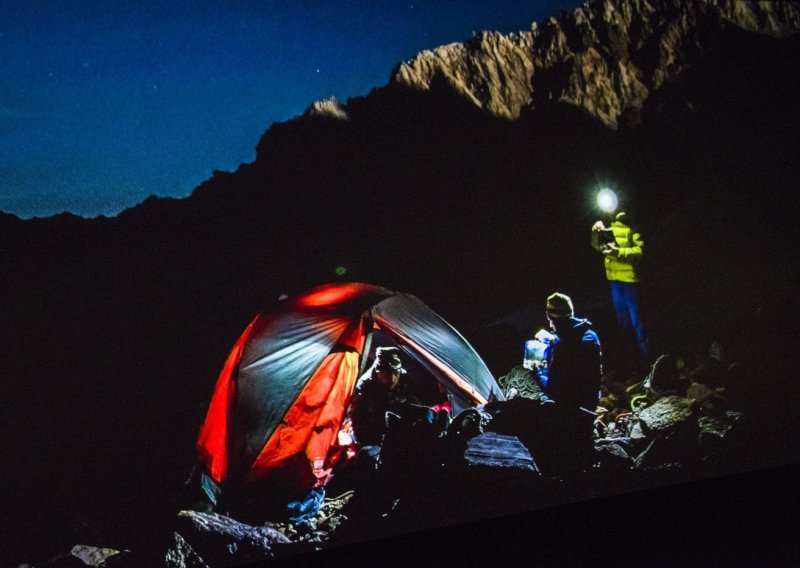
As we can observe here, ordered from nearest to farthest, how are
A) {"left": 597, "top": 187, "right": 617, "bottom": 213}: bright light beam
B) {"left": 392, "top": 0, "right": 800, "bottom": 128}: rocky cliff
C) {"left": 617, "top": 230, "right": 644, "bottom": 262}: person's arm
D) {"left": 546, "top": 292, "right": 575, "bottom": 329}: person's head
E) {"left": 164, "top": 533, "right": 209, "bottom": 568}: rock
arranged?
{"left": 164, "top": 533, "right": 209, "bottom": 568}: rock → {"left": 546, "top": 292, "right": 575, "bottom": 329}: person's head → {"left": 617, "top": 230, "right": 644, "bottom": 262}: person's arm → {"left": 597, "top": 187, "right": 617, "bottom": 213}: bright light beam → {"left": 392, "top": 0, "right": 800, "bottom": 128}: rocky cliff

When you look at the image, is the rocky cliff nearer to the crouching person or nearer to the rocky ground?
the crouching person

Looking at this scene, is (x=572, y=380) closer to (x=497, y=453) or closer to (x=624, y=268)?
(x=497, y=453)

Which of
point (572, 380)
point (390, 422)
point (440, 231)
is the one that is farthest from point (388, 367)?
point (572, 380)

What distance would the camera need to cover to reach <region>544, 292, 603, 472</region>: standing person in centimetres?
267

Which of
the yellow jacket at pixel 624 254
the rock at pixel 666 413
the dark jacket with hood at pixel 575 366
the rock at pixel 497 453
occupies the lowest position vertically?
the rock at pixel 666 413

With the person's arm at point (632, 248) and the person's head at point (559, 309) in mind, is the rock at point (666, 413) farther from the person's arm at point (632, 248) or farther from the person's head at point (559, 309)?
the person's arm at point (632, 248)

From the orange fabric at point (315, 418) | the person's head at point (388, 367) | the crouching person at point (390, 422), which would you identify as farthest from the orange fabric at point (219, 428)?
the person's head at point (388, 367)

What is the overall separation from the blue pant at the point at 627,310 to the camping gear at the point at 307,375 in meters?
1.05

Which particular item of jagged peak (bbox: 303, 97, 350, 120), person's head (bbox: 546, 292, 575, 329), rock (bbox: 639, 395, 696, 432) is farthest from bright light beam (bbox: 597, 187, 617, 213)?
jagged peak (bbox: 303, 97, 350, 120)

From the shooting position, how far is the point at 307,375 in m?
2.44

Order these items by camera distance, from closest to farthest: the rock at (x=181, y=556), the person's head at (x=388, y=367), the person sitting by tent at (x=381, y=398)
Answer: the rock at (x=181, y=556) < the person sitting by tent at (x=381, y=398) < the person's head at (x=388, y=367)

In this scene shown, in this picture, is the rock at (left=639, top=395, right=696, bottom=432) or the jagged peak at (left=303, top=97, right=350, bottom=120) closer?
the jagged peak at (left=303, top=97, right=350, bottom=120)

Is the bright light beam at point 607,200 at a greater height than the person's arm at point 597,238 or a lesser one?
greater

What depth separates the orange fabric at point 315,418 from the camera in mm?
2381
